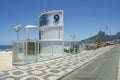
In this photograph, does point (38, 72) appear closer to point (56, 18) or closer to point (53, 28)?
point (53, 28)

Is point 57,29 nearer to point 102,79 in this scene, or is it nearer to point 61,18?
point 61,18

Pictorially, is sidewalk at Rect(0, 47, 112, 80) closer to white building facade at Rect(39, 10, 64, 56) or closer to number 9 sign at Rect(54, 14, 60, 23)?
white building facade at Rect(39, 10, 64, 56)

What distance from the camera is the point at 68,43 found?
34.2m

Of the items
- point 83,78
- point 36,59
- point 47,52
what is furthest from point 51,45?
point 83,78

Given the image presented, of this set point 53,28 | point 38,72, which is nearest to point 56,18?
point 53,28

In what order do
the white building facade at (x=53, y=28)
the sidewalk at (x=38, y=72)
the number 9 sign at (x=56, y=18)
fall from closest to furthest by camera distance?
the sidewalk at (x=38, y=72), the white building facade at (x=53, y=28), the number 9 sign at (x=56, y=18)

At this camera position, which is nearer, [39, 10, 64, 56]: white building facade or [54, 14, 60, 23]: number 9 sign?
[39, 10, 64, 56]: white building facade

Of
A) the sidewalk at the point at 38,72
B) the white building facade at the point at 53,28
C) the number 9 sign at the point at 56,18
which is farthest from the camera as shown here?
the number 9 sign at the point at 56,18

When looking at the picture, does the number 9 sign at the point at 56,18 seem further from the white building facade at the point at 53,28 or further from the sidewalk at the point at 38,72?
the sidewalk at the point at 38,72

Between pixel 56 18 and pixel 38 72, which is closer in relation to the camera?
pixel 38 72

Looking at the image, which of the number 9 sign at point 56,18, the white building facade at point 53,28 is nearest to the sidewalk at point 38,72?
the white building facade at point 53,28

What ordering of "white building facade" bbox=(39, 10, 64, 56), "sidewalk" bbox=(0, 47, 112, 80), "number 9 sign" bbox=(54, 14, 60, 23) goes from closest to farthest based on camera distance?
1. "sidewalk" bbox=(0, 47, 112, 80)
2. "white building facade" bbox=(39, 10, 64, 56)
3. "number 9 sign" bbox=(54, 14, 60, 23)

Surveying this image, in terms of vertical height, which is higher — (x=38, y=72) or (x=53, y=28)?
(x=53, y=28)

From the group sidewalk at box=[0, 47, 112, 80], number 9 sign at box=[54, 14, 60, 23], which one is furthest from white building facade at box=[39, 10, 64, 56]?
sidewalk at box=[0, 47, 112, 80]
